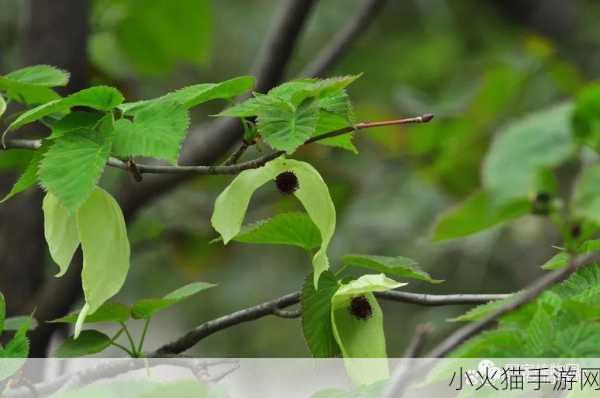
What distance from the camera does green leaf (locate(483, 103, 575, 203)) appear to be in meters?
0.41

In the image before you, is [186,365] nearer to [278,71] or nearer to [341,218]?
[278,71]

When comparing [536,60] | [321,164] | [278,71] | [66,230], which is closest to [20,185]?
[66,230]

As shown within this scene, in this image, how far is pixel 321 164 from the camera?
172 centimetres

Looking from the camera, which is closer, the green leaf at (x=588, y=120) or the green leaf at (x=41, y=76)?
the green leaf at (x=588, y=120)

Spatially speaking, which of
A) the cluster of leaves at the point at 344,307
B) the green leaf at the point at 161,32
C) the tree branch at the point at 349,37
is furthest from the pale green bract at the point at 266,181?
the green leaf at the point at 161,32

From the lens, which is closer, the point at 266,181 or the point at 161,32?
the point at 266,181

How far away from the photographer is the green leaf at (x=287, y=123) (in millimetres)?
556

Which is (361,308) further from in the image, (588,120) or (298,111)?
(588,120)

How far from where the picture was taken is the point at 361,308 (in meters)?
0.59

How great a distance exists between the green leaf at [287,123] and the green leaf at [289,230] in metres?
0.07

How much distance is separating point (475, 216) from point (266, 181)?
163 mm

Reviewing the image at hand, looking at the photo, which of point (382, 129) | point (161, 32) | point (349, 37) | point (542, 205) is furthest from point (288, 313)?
point (382, 129)

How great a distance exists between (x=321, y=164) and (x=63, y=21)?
0.58 meters

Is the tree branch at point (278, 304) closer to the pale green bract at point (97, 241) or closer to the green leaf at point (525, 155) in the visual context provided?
the pale green bract at point (97, 241)
